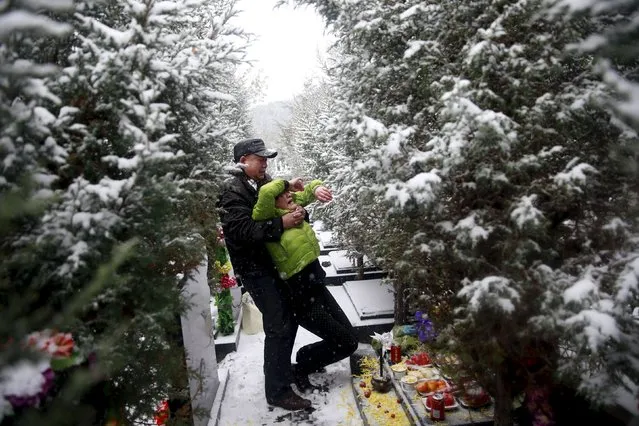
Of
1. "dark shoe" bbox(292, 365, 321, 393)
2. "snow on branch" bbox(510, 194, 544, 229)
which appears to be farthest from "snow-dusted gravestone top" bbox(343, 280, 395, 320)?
"snow on branch" bbox(510, 194, 544, 229)

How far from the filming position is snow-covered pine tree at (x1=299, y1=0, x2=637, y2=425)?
7.69 feet

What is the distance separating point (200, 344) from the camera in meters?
4.28

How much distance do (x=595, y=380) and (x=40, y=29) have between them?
290 cm

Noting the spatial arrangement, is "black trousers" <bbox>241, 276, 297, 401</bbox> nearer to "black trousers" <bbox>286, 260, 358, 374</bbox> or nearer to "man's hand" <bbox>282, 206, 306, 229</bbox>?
"black trousers" <bbox>286, 260, 358, 374</bbox>

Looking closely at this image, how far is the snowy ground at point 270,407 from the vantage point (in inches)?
169

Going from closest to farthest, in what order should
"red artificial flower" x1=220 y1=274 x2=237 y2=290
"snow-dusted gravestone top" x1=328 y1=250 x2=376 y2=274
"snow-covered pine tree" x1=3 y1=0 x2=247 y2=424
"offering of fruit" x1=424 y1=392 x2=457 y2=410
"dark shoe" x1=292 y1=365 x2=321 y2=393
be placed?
"snow-covered pine tree" x1=3 y1=0 x2=247 y2=424 < "offering of fruit" x1=424 y1=392 x2=457 y2=410 < "dark shoe" x1=292 y1=365 x2=321 y2=393 < "red artificial flower" x1=220 y1=274 x2=237 y2=290 < "snow-dusted gravestone top" x1=328 y1=250 x2=376 y2=274

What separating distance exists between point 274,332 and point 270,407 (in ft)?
2.76

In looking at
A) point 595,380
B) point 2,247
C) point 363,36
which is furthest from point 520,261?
point 2,247

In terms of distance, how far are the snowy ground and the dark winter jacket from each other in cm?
143

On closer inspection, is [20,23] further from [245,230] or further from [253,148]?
[253,148]

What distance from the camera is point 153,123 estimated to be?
2.29 meters

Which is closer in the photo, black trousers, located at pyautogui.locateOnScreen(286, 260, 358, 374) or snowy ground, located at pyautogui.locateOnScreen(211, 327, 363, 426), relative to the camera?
snowy ground, located at pyautogui.locateOnScreen(211, 327, 363, 426)

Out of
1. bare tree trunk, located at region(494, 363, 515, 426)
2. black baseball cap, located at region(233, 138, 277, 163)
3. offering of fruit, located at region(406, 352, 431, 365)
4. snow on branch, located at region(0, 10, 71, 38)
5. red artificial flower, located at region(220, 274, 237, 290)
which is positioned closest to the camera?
snow on branch, located at region(0, 10, 71, 38)

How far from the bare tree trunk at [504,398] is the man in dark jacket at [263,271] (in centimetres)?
190
